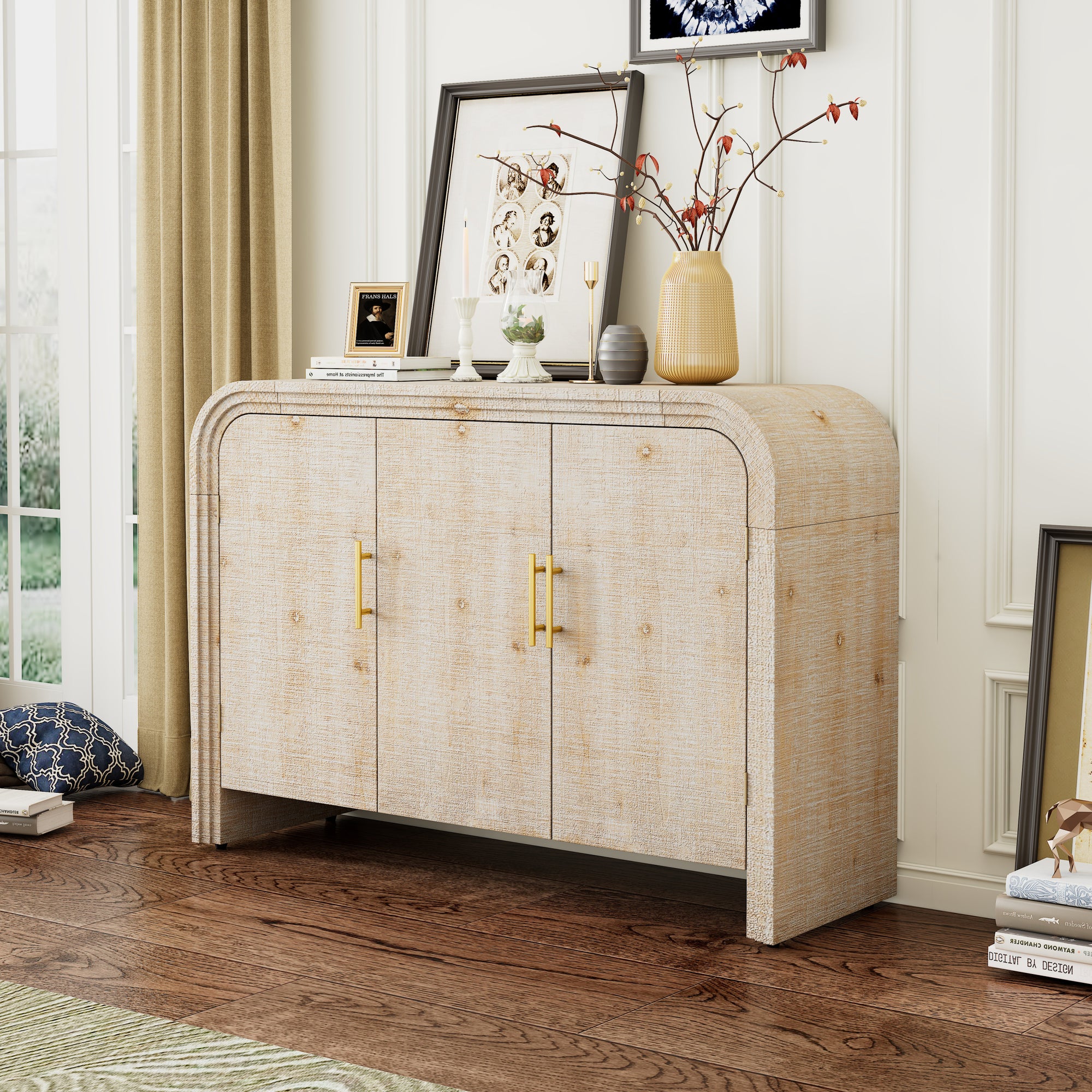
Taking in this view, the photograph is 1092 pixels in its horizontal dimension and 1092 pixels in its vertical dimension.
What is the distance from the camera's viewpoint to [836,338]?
313 centimetres

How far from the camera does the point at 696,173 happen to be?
3.24m

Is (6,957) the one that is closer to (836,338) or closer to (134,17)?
(836,338)

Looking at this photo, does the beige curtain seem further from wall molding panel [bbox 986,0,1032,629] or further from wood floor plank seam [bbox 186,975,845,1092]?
wall molding panel [bbox 986,0,1032,629]

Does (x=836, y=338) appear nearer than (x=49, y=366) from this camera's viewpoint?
Yes

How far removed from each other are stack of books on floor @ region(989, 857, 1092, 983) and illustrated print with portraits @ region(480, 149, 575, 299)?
5.10ft

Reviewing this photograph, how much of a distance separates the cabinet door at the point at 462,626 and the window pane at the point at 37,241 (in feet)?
5.38

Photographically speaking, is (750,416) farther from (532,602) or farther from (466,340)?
(466,340)

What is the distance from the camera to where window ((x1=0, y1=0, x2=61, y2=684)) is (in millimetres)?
4305

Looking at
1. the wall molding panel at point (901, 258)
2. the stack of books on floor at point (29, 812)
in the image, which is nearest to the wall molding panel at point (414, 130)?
the wall molding panel at point (901, 258)

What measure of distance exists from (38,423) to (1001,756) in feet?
9.17

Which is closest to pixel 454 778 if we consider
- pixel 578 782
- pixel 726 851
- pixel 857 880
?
pixel 578 782

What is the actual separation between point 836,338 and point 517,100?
3.04 ft

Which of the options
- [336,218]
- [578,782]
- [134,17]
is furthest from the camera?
[134,17]

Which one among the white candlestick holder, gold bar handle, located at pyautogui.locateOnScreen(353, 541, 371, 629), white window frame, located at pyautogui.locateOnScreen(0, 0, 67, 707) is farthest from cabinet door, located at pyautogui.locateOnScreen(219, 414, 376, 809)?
white window frame, located at pyautogui.locateOnScreen(0, 0, 67, 707)
